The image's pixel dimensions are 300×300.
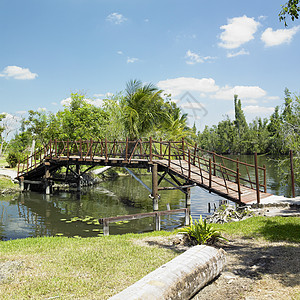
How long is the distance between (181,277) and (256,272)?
6.50 feet

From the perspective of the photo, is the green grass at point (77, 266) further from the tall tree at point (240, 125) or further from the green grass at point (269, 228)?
the tall tree at point (240, 125)

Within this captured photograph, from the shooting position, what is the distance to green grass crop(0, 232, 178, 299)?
16.8 ft

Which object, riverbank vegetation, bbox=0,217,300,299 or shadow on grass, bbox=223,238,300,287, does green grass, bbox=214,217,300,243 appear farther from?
shadow on grass, bbox=223,238,300,287

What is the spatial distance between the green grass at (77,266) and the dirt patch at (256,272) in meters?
1.24

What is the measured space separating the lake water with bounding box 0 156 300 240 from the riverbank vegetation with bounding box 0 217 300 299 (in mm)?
4543

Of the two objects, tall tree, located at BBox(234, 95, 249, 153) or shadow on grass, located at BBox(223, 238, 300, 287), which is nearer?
shadow on grass, located at BBox(223, 238, 300, 287)

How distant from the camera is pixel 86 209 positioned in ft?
60.8

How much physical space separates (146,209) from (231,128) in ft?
247

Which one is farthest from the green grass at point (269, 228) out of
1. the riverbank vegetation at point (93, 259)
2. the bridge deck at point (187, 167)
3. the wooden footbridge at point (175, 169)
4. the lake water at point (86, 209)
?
the lake water at point (86, 209)

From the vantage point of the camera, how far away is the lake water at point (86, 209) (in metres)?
13.7

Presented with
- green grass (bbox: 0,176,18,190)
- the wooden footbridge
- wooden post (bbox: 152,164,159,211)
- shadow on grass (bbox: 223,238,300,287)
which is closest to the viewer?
shadow on grass (bbox: 223,238,300,287)

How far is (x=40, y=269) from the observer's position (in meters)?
6.21

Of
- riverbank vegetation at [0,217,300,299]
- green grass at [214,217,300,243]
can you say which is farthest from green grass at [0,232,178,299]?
green grass at [214,217,300,243]

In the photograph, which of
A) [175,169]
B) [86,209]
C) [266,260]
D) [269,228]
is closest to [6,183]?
[86,209]
